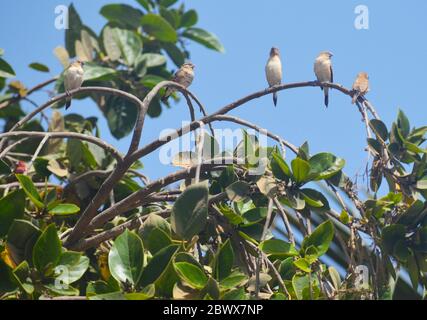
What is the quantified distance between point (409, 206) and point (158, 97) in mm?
3172

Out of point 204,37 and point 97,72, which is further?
point 204,37

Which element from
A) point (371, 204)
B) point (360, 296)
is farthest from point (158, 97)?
point (360, 296)

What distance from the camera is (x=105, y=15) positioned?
6668mm

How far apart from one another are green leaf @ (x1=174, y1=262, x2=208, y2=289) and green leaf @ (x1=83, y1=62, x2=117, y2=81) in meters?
3.19

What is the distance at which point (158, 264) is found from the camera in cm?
315

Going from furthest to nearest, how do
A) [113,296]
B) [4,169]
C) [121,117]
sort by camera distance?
[121,117]
[4,169]
[113,296]

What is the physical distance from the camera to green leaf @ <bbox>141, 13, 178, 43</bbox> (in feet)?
21.4

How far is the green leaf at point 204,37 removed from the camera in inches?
274

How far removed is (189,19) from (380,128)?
10.6 ft

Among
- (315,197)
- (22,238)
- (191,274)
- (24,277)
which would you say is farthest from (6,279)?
(315,197)

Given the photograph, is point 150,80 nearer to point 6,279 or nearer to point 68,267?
point 68,267

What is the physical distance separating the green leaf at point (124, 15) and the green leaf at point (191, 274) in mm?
4052

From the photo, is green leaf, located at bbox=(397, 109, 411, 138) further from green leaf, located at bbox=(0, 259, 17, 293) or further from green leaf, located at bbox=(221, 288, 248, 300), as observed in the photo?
green leaf, located at bbox=(0, 259, 17, 293)
